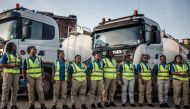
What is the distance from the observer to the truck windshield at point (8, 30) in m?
8.41

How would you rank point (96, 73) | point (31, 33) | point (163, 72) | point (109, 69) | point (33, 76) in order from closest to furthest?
point (33, 76), point (96, 73), point (109, 69), point (163, 72), point (31, 33)

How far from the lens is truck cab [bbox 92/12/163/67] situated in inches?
366

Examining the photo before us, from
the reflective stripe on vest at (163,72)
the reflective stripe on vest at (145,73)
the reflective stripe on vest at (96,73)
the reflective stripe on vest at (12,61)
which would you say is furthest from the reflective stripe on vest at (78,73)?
the reflective stripe on vest at (163,72)

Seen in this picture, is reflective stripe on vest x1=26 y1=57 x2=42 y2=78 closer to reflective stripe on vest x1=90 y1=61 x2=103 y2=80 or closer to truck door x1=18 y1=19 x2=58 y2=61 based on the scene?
truck door x1=18 y1=19 x2=58 y2=61

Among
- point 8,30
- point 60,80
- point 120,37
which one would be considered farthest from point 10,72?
point 120,37

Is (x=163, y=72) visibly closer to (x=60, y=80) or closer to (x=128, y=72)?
(x=128, y=72)

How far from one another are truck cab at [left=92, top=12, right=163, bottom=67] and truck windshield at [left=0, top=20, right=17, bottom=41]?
3.29 meters

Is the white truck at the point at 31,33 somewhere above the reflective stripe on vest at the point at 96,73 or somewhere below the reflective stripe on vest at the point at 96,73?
above

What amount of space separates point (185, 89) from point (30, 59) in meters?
4.90

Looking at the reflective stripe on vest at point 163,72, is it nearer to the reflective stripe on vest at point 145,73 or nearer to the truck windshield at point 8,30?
the reflective stripe on vest at point 145,73

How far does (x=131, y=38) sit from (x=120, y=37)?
453 millimetres

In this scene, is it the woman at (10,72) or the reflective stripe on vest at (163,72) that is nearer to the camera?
the woman at (10,72)

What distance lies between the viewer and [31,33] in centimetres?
897

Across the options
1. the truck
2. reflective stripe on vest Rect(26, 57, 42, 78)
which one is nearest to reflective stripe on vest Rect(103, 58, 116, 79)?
the truck
